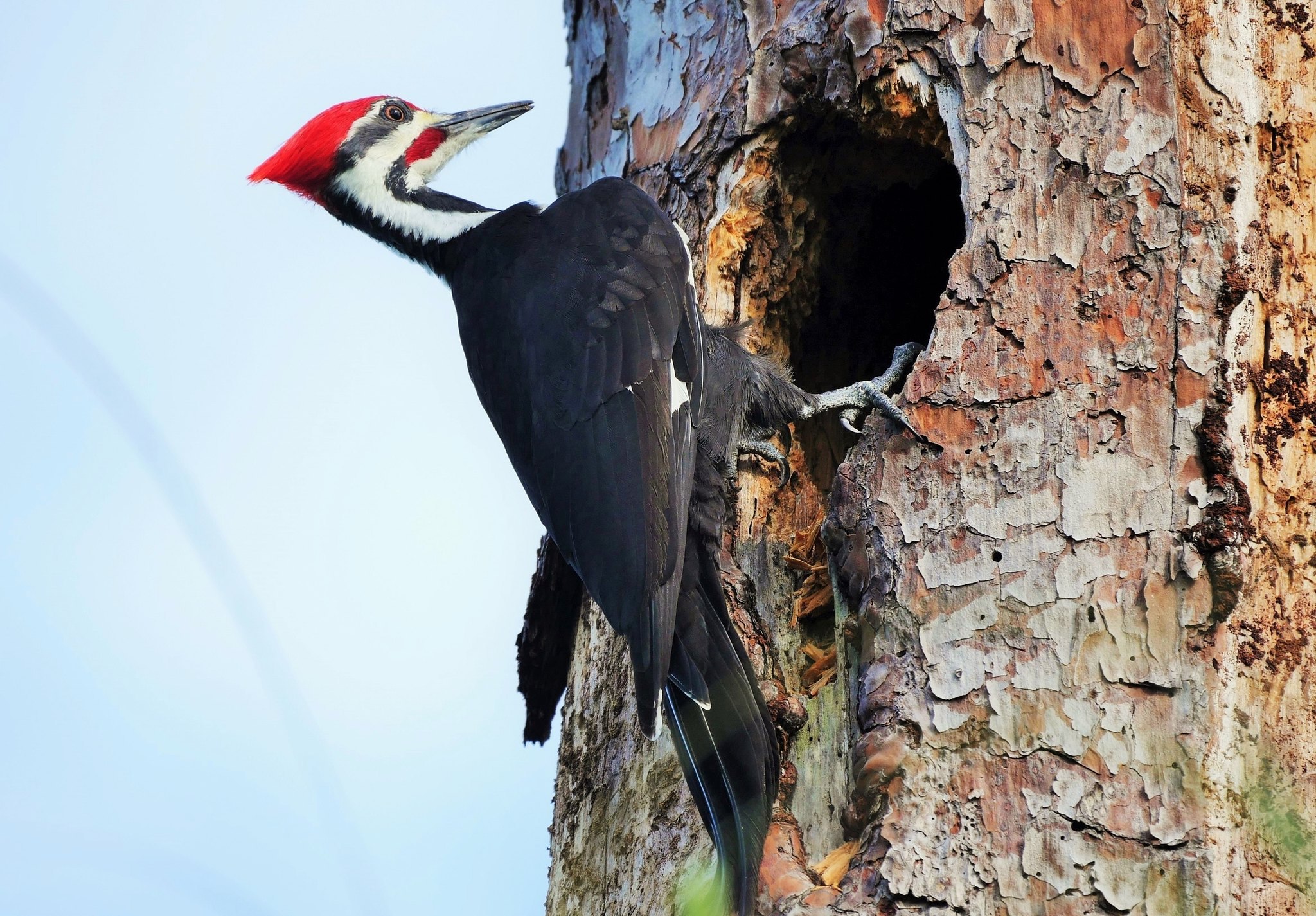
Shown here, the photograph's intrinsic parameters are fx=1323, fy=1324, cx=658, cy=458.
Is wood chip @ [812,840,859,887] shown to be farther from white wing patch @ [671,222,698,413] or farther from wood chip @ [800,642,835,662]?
white wing patch @ [671,222,698,413]

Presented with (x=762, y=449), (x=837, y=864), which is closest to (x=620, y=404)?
(x=762, y=449)

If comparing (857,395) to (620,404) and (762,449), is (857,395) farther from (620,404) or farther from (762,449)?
(620,404)

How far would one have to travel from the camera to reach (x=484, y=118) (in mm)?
3484

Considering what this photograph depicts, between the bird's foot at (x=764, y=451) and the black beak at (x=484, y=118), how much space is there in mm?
1194

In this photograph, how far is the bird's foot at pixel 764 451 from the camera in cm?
286

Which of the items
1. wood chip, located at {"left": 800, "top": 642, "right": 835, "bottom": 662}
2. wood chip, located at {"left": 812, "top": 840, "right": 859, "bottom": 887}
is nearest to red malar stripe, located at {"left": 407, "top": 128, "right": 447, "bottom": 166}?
wood chip, located at {"left": 800, "top": 642, "right": 835, "bottom": 662}

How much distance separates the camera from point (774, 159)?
110 inches

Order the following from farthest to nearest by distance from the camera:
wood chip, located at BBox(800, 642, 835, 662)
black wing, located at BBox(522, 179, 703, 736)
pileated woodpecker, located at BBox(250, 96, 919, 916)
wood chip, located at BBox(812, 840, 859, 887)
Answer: wood chip, located at BBox(800, 642, 835, 662) < black wing, located at BBox(522, 179, 703, 736) < pileated woodpecker, located at BBox(250, 96, 919, 916) < wood chip, located at BBox(812, 840, 859, 887)

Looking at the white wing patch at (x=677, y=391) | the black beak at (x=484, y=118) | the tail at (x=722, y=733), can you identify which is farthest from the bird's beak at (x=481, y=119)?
the tail at (x=722, y=733)

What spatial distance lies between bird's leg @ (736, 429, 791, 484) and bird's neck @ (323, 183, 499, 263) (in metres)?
0.84

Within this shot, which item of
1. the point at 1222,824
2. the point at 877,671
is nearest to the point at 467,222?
the point at 877,671

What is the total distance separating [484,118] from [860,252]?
3.48 feet

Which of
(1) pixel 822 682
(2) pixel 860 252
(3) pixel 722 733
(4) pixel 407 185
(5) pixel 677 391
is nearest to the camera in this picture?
(3) pixel 722 733

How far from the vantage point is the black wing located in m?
2.27
